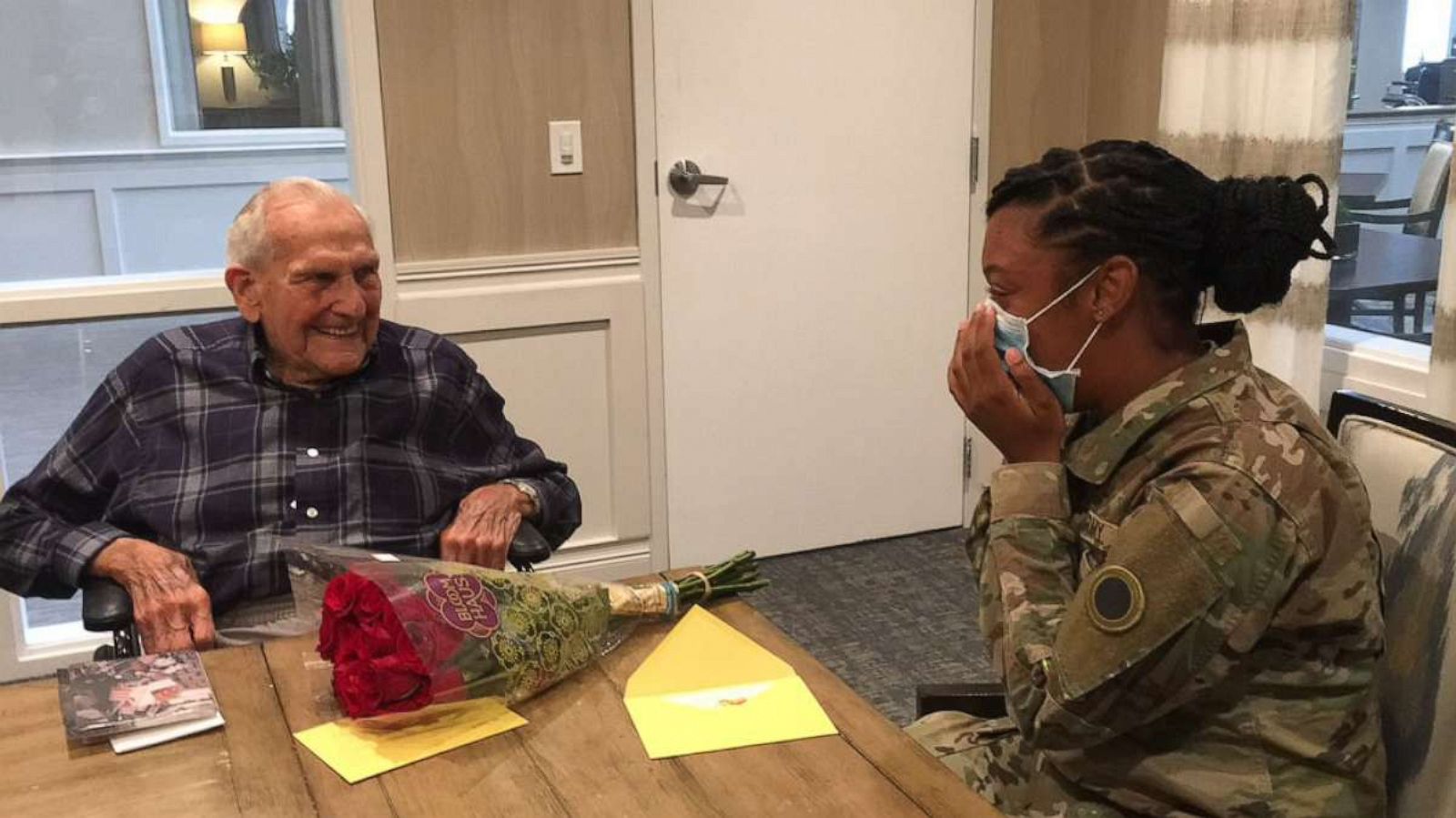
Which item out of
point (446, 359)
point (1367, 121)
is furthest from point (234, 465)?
point (1367, 121)

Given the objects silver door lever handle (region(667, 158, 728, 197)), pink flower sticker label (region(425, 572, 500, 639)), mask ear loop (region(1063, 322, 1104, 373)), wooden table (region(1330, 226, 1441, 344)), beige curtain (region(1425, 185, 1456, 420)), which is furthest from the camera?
silver door lever handle (region(667, 158, 728, 197))

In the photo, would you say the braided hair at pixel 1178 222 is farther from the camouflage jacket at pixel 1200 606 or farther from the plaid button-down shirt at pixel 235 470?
the plaid button-down shirt at pixel 235 470

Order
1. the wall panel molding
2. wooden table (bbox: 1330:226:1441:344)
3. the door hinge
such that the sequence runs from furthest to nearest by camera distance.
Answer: the door hinge → the wall panel molding → wooden table (bbox: 1330:226:1441:344)

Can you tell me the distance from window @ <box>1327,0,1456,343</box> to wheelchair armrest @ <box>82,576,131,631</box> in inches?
100.0

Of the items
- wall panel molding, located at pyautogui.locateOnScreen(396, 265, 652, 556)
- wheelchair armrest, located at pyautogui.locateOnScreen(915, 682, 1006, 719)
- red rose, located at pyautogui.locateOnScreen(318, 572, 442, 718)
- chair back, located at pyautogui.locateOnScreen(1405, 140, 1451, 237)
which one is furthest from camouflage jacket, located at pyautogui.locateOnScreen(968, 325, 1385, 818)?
wall panel molding, located at pyautogui.locateOnScreen(396, 265, 652, 556)

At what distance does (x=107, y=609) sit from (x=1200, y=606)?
1.33 meters

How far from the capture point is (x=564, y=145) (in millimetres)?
3271

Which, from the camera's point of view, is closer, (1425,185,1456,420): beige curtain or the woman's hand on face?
the woman's hand on face

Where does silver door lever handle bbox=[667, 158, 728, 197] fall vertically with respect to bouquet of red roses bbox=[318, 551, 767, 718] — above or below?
above

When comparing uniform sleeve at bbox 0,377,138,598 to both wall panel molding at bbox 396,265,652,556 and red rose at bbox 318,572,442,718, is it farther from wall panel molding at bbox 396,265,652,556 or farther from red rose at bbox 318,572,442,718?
wall panel molding at bbox 396,265,652,556

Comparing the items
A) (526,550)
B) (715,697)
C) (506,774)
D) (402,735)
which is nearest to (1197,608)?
(715,697)

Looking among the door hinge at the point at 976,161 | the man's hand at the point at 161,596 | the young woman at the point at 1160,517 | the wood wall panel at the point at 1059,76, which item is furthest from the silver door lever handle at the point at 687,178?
the young woman at the point at 1160,517

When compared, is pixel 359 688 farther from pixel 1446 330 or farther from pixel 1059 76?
pixel 1059 76

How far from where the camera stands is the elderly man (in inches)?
74.9
